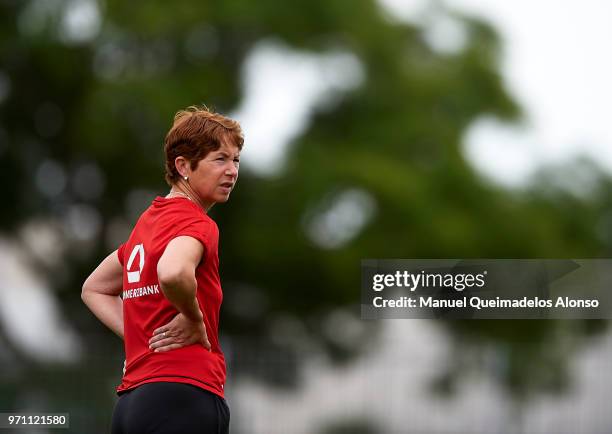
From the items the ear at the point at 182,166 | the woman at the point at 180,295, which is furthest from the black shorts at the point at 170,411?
the ear at the point at 182,166

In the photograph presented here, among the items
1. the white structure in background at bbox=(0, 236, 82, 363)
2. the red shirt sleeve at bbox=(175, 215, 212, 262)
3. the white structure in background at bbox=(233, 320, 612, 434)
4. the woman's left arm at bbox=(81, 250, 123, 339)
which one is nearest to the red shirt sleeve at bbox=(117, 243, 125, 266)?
the woman's left arm at bbox=(81, 250, 123, 339)

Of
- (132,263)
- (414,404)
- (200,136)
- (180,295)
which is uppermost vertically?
(414,404)

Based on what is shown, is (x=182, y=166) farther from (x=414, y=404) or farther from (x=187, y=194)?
(x=414, y=404)

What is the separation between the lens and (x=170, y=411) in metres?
2.75

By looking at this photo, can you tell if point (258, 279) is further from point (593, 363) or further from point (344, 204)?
point (593, 363)

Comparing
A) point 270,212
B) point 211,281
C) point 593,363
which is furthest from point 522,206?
point 211,281

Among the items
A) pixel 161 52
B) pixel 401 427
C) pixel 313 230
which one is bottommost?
pixel 401 427

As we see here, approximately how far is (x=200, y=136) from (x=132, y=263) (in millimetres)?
389

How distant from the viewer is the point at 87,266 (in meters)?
18.3

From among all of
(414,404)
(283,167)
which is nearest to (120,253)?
(414,404)

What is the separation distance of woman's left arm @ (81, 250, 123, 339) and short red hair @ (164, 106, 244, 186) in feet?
1.55

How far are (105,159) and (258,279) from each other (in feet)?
10.8

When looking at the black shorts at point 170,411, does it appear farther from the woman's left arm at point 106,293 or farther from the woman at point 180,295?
the woman's left arm at point 106,293

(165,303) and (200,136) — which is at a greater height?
(200,136)
